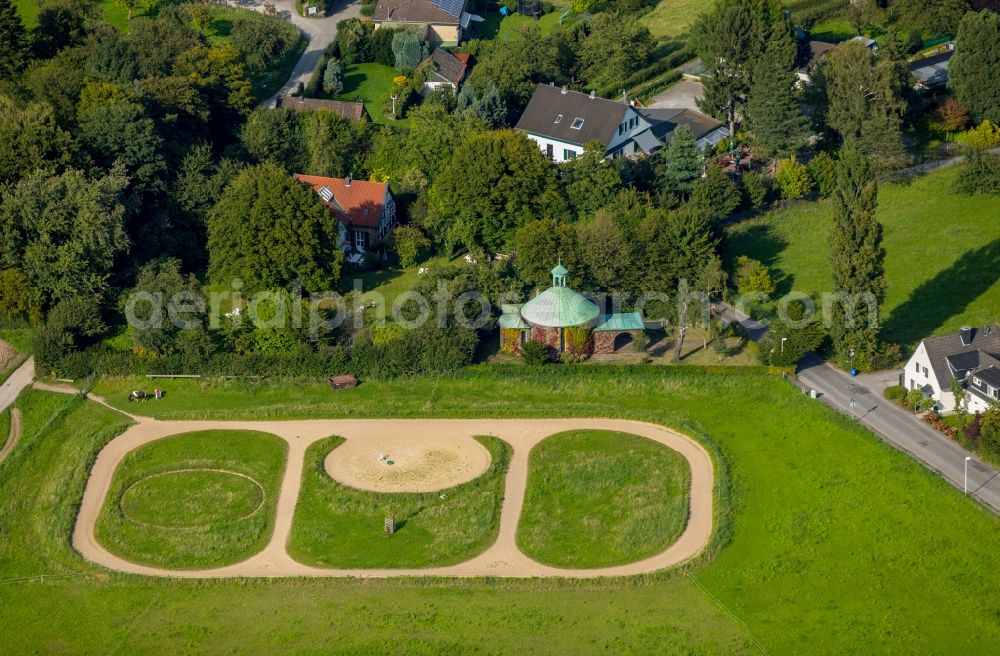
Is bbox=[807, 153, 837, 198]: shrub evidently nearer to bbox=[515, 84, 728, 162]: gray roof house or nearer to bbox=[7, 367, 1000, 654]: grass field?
bbox=[515, 84, 728, 162]: gray roof house

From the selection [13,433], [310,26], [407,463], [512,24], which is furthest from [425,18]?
[407,463]

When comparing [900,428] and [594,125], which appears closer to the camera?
[900,428]

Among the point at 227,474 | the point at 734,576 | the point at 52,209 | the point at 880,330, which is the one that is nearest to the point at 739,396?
the point at 880,330

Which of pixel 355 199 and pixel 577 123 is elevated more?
pixel 577 123

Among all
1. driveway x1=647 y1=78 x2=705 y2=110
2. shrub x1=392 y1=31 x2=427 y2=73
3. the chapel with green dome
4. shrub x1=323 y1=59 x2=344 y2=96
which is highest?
shrub x1=392 y1=31 x2=427 y2=73

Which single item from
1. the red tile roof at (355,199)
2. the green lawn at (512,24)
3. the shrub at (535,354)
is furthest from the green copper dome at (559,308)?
the green lawn at (512,24)

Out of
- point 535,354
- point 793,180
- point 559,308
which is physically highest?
point 793,180

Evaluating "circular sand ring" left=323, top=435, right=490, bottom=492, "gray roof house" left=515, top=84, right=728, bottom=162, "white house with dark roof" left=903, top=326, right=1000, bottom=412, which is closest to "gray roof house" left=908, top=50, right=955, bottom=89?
"gray roof house" left=515, top=84, right=728, bottom=162

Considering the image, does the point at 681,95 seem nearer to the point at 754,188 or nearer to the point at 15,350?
the point at 754,188
